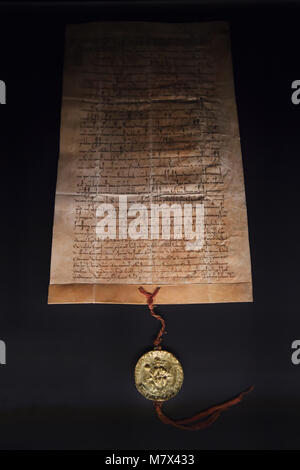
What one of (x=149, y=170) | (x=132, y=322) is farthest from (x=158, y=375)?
(x=149, y=170)

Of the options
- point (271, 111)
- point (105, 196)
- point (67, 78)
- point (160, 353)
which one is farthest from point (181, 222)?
point (67, 78)

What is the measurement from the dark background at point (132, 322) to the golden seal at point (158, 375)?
3 centimetres

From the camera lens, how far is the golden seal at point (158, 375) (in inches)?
48.4

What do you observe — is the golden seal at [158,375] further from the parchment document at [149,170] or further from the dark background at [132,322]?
the parchment document at [149,170]

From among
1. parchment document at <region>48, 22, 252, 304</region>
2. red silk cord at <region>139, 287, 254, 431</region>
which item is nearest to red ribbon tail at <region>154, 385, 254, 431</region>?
red silk cord at <region>139, 287, 254, 431</region>

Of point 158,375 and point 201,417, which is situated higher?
point 158,375

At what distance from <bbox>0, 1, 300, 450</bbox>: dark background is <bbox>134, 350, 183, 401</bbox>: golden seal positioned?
0.03m

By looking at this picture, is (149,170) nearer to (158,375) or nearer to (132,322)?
(132,322)

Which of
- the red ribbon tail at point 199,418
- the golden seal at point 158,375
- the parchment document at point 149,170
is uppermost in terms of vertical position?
the parchment document at point 149,170

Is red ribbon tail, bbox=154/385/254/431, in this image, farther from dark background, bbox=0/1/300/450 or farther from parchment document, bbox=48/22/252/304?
parchment document, bbox=48/22/252/304

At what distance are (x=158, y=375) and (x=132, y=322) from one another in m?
0.20

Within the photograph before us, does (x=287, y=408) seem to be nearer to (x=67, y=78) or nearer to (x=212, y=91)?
(x=212, y=91)

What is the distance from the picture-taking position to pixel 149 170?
4.38ft

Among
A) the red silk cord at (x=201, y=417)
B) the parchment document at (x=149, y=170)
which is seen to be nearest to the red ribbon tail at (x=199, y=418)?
the red silk cord at (x=201, y=417)
